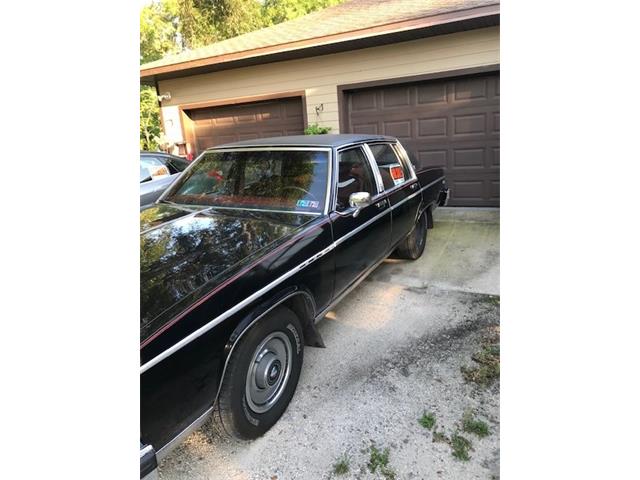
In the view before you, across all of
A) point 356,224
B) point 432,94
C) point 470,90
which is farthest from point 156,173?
point 470,90

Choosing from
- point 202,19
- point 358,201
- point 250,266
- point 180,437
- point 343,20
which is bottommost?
point 180,437

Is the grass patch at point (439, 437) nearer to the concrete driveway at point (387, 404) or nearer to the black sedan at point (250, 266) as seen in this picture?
the concrete driveway at point (387, 404)

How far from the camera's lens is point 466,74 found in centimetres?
739

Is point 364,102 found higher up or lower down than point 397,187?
higher up

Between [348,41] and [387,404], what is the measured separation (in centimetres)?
671

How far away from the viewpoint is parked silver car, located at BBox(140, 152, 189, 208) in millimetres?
5945

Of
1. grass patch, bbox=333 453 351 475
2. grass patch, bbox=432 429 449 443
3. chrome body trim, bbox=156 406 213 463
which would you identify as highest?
chrome body trim, bbox=156 406 213 463

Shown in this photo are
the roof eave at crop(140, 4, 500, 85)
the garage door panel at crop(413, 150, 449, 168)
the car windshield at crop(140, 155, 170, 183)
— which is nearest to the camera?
the car windshield at crop(140, 155, 170, 183)

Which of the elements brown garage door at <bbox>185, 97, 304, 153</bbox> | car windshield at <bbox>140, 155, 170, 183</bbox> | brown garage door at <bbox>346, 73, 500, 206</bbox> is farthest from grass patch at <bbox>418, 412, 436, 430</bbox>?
brown garage door at <bbox>185, 97, 304, 153</bbox>

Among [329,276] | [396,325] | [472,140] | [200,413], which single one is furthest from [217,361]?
[472,140]

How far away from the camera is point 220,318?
6.72ft

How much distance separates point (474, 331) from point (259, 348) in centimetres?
209

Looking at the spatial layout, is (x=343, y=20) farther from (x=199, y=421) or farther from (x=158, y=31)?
(x=158, y=31)

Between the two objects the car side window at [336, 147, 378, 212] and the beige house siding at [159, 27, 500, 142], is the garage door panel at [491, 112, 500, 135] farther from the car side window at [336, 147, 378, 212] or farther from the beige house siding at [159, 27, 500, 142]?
the car side window at [336, 147, 378, 212]
